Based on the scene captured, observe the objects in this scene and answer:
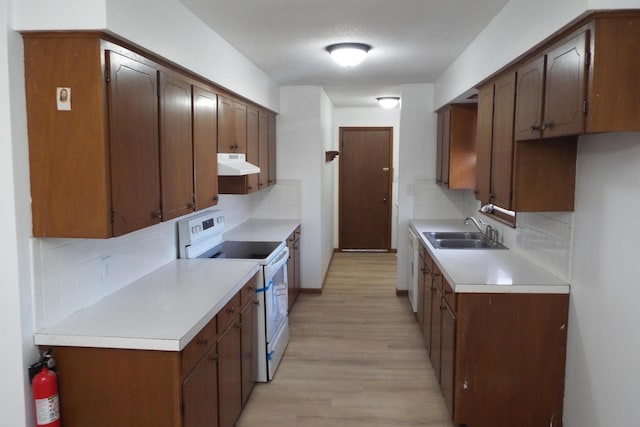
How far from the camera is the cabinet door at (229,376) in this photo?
265 cm

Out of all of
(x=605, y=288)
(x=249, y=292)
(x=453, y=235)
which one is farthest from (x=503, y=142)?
(x=249, y=292)

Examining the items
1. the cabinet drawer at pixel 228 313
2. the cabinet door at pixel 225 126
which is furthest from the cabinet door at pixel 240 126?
the cabinet drawer at pixel 228 313

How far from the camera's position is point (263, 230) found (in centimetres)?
496

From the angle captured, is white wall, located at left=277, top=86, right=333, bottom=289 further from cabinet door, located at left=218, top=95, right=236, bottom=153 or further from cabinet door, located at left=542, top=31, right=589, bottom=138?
cabinet door, located at left=542, top=31, right=589, bottom=138

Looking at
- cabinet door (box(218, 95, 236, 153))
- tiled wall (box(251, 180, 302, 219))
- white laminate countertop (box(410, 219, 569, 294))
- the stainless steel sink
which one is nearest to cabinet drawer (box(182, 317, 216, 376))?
white laminate countertop (box(410, 219, 569, 294))

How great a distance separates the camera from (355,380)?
3.68 metres

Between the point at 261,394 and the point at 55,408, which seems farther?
the point at 261,394

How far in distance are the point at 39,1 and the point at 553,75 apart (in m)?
2.22

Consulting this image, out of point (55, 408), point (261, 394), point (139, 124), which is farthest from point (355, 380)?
point (139, 124)

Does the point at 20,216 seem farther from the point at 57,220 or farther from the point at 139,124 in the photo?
the point at 139,124

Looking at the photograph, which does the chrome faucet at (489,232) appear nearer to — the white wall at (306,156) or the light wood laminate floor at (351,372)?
the light wood laminate floor at (351,372)

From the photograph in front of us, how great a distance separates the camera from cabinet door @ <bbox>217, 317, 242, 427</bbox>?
2.65 metres

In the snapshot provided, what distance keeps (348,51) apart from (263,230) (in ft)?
6.49

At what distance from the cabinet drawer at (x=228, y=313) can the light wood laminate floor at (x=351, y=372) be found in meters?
0.75
